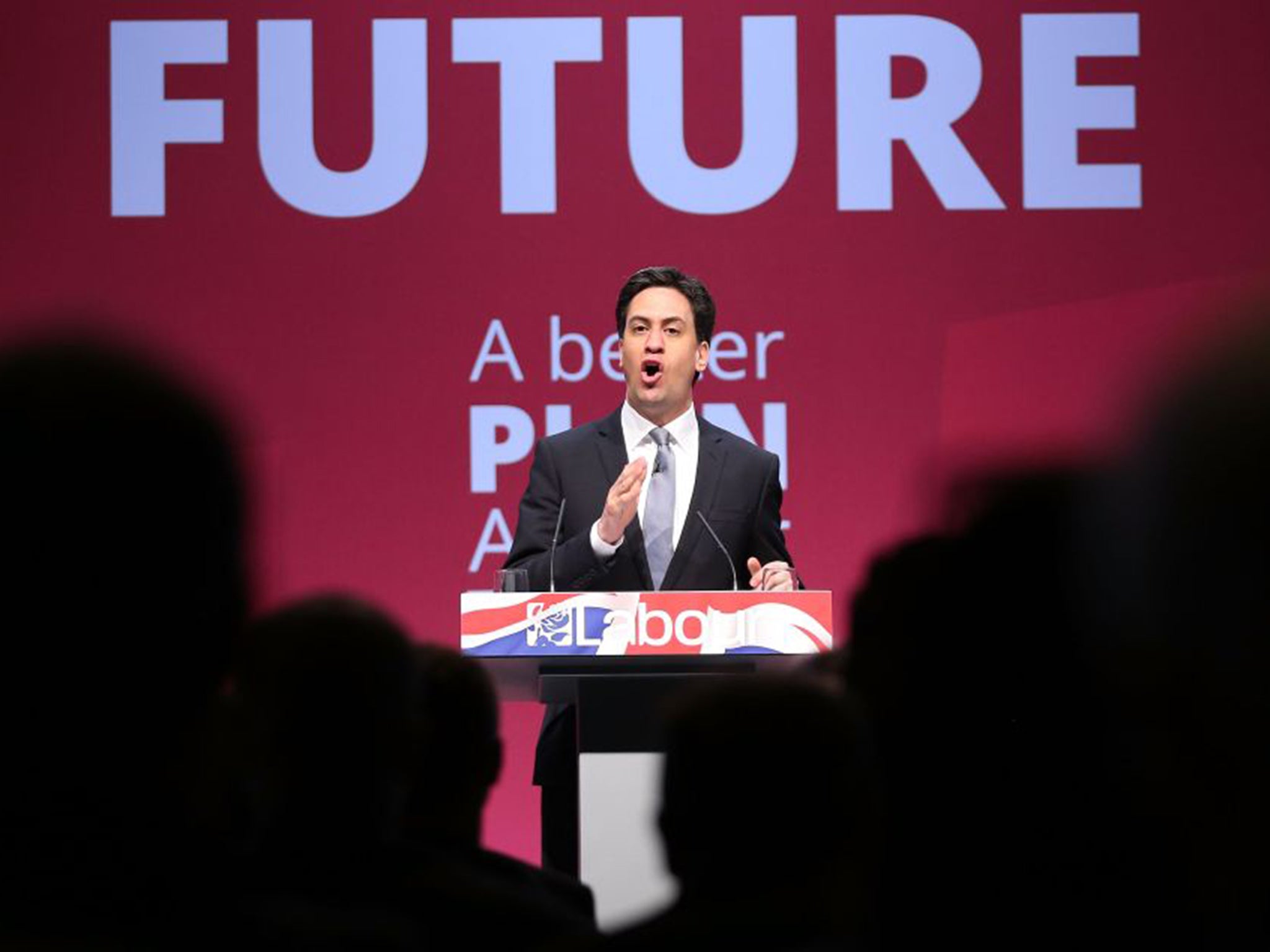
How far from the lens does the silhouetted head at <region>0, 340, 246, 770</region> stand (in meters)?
0.63

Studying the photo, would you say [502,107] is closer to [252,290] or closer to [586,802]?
[252,290]

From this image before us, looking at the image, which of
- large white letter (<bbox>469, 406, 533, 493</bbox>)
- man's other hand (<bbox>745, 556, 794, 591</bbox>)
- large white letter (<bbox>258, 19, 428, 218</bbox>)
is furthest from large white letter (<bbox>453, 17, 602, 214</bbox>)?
man's other hand (<bbox>745, 556, 794, 591</bbox>)

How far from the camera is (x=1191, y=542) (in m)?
0.78

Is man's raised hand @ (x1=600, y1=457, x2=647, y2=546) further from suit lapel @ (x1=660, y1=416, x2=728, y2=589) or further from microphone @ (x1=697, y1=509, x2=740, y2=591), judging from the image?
suit lapel @ (x1=660, y1=416, x2=728, y2=589)

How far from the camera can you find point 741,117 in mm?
5859

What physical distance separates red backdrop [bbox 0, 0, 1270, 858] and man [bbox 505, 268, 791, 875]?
133 cm

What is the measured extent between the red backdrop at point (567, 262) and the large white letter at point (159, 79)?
0.03 m

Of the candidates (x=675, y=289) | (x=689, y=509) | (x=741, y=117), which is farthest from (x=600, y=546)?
(x=741, y=117)

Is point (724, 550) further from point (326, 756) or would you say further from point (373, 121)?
point (373, 121)

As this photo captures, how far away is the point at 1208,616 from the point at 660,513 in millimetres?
3451

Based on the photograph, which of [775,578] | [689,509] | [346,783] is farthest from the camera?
[689,509]

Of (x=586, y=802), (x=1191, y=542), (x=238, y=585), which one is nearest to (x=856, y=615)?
(x=1191, y=542)

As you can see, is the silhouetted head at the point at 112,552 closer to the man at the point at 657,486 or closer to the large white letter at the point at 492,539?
the man at the point at 657,486

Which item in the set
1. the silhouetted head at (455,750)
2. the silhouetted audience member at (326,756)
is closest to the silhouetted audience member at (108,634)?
the silhouetted audience member at (326,756)
